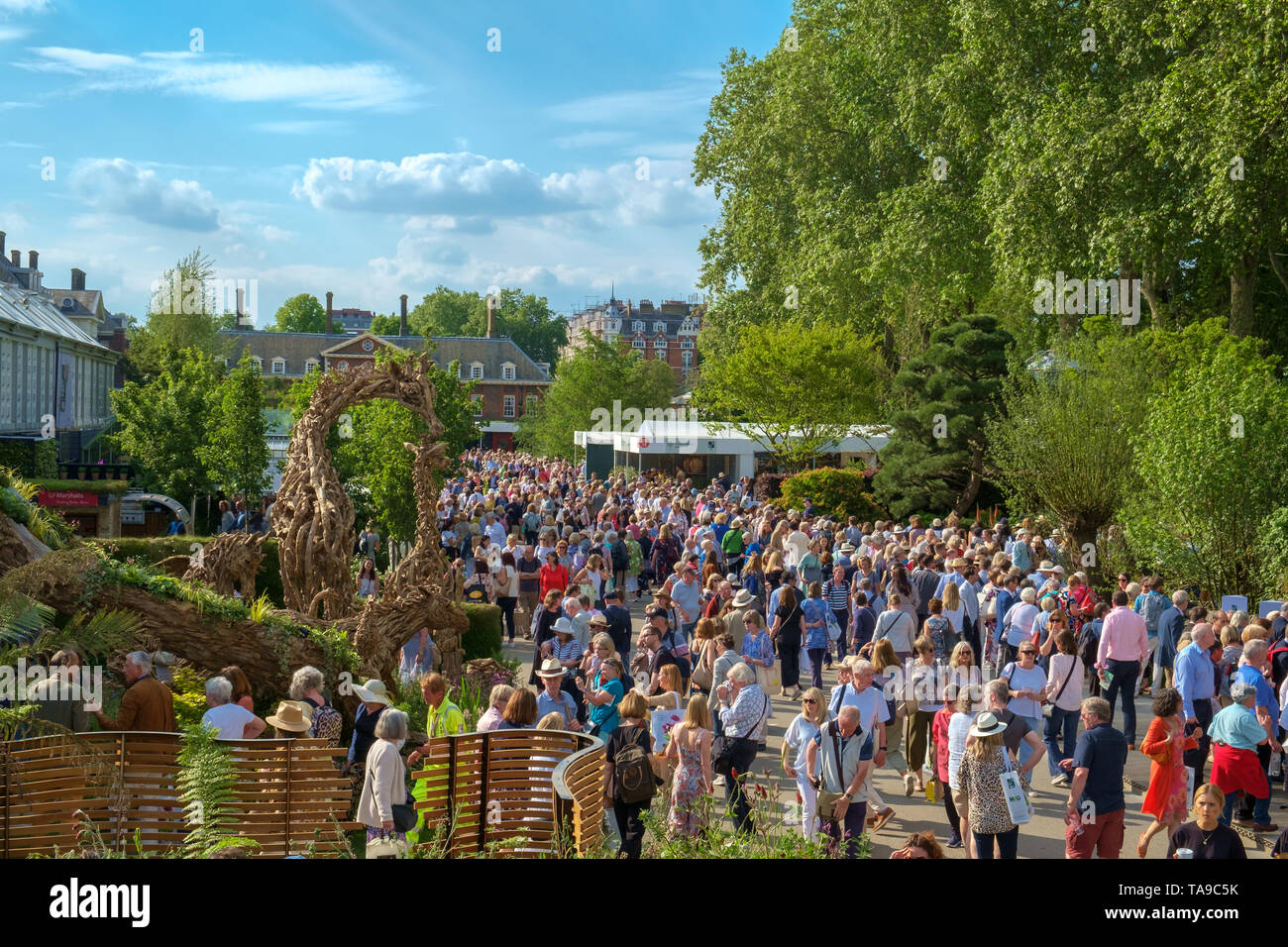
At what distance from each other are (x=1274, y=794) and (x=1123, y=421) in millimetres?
12906

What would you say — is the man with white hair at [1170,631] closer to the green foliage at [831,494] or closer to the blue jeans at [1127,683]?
the blue jeans at [1127,683]

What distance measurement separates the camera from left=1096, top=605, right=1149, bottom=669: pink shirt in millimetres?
11367

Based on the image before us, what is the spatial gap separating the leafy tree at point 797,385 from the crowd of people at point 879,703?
755 inches

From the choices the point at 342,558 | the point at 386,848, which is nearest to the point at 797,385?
the point at 342,558

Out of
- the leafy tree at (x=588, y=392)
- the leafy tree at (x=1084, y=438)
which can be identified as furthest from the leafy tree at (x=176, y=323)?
the leafy tree at (x=1084, y=438)

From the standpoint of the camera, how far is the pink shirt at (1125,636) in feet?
37.3

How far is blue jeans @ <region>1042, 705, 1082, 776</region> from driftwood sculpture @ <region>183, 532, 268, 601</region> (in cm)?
851

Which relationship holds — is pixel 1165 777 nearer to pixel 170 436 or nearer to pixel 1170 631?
pixel 1170 631

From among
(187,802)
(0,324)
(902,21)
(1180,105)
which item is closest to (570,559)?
(187,802)

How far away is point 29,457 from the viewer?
29703mm

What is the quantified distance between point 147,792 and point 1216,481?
1540 centimetres

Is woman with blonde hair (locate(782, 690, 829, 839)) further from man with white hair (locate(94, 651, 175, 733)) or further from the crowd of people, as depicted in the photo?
man with white hair (locate(94, 651, 175, 733))

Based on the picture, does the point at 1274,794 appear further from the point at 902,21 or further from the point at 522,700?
the point at 902,21

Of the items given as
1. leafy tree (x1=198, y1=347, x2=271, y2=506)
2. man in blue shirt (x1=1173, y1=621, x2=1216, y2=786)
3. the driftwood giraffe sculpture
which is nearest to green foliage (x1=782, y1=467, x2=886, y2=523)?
leafy tree (x1=198, y1=347, x2=271, y2=506)
